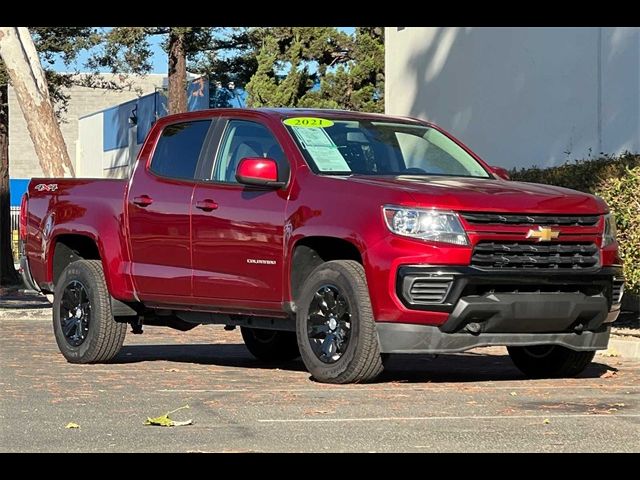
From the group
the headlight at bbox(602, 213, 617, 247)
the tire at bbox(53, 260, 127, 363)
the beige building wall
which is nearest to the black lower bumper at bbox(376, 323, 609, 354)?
the headlight at bbox(602, 213, 617, 247)

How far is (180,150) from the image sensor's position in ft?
38.4

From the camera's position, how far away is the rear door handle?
37.9ft

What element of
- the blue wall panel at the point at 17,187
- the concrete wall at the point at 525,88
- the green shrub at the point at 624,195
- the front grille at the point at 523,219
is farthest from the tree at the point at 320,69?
the blue wall panel at the point at 17,187

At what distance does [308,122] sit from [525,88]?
10.9 meters

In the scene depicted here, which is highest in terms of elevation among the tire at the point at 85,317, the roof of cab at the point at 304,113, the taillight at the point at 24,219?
the roof of cab at the point at 304,113

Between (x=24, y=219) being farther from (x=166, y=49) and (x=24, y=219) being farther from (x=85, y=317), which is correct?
(x=166, y=49)

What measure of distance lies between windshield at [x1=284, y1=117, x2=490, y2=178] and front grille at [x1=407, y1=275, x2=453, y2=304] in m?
1.26

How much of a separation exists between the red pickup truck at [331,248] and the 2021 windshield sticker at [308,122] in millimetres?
19

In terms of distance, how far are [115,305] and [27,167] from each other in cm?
6002

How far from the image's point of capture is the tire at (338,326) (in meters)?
9.78

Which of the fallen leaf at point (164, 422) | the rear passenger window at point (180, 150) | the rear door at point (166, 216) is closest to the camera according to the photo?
the fallen leaf at point (164, 422)

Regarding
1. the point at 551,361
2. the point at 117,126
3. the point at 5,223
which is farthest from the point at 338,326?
the point at 117,126

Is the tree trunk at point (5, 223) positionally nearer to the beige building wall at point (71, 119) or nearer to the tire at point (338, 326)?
the tire at point (338, 326)
